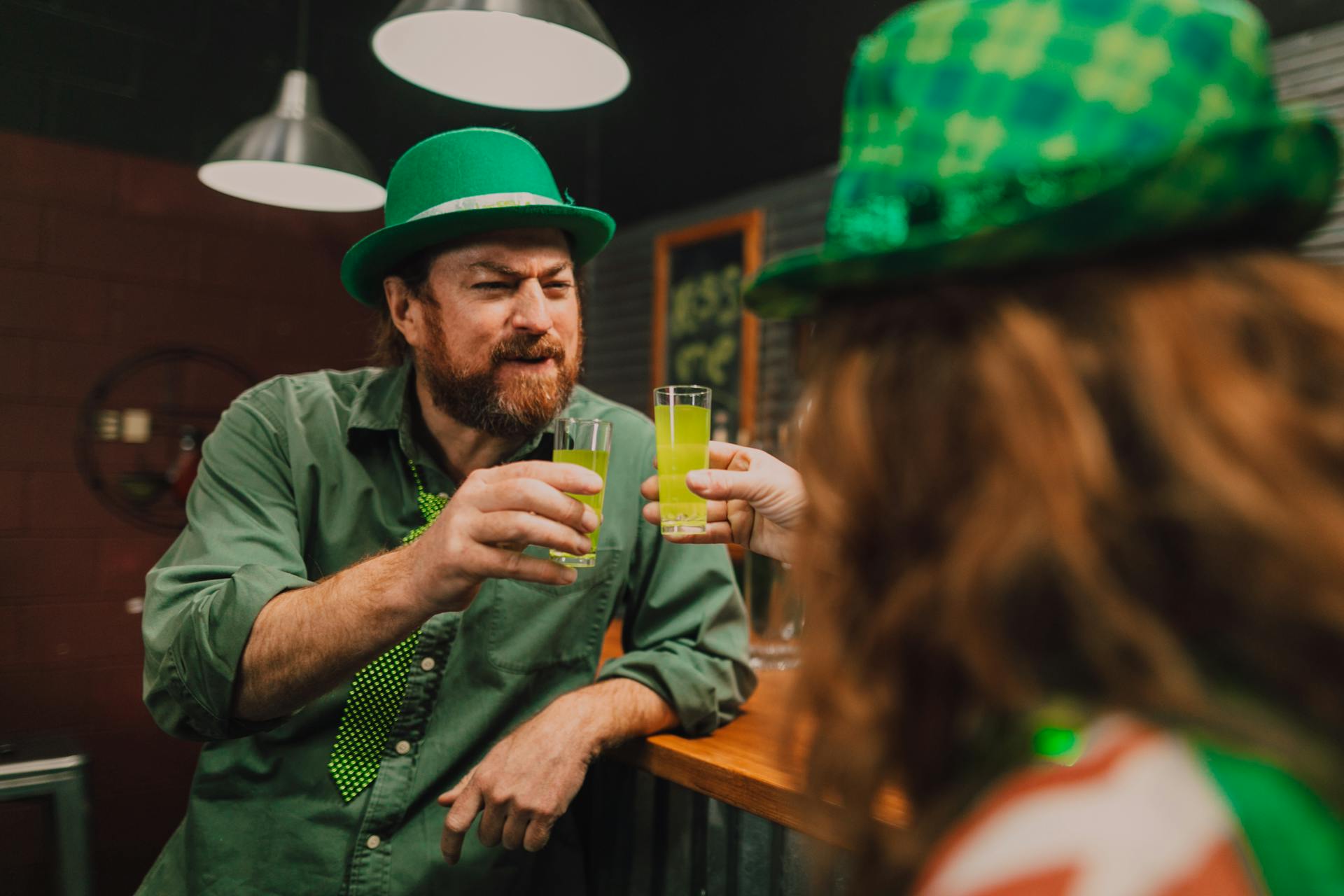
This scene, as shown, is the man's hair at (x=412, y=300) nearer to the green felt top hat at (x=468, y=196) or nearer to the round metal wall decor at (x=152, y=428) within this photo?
the green felt top hat at (x=468, y=196)

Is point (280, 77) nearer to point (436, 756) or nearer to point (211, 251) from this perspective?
point (211, 251)

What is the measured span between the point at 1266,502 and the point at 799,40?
3910mm

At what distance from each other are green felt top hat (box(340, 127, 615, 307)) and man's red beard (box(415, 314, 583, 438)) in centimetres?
22

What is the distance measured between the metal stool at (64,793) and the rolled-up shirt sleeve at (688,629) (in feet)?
4.16

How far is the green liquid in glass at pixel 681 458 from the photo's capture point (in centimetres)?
152

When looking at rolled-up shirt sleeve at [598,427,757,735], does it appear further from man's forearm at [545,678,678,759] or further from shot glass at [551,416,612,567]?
shot glass at [551,416,612,567]

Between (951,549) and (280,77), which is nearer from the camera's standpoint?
(951,549)

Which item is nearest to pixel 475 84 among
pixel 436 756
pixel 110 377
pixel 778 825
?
pixel 436 756

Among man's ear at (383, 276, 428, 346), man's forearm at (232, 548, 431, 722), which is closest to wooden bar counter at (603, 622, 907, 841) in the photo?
man's forearm at (232, 548, 431, 722)

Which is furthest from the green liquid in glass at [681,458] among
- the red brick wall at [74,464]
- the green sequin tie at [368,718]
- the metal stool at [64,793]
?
the red brick wall at [74,464]

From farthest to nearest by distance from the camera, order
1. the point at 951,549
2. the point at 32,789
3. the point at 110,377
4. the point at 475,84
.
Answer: the point at 110,377 < the point at 475,84 < the point at 32,789 < the point at 951,549

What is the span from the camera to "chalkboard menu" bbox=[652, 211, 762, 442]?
15.1ft

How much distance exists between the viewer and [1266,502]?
1.83ft

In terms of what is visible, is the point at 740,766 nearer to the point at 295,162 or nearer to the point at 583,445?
the point at 583,445
